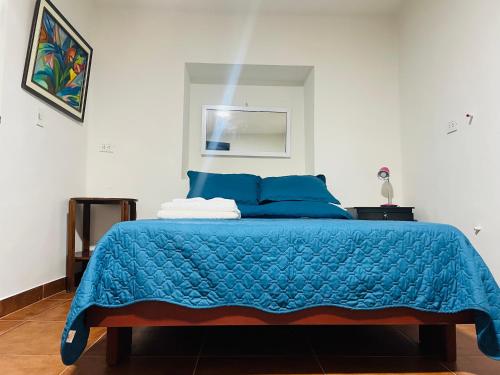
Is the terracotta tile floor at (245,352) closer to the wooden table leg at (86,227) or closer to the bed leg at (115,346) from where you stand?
the bed leg at (115,346)

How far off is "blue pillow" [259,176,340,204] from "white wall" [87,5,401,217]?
20.6 inches

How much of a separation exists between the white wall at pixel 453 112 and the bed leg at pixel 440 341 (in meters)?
0.88

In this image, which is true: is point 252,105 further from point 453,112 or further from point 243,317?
point 243,317

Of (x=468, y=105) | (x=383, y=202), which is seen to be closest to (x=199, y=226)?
(x=468, y=105)

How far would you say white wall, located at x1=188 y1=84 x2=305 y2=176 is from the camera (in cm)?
366

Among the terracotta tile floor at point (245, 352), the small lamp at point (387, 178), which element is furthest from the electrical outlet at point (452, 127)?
the terracotta tile floor at point (245, 352)

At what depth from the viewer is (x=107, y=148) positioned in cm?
334

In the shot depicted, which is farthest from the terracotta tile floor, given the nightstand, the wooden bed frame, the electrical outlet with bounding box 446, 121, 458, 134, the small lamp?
the small lamp

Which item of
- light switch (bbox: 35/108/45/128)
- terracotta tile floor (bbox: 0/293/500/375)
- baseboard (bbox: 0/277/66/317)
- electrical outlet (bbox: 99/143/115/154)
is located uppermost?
light switch (bbox: 35/108/45/128)

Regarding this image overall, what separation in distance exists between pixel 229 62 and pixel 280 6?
0.71 m

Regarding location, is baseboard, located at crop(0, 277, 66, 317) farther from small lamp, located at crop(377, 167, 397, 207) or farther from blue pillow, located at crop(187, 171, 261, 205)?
small lamp, located at crop(377, 167, 397, 207)

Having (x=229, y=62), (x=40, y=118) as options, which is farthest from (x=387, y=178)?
(x=40, y=118)

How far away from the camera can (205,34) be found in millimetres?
3498

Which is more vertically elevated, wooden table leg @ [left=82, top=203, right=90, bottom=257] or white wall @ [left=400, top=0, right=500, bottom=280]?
white wall @ [left=400, top=0, right=500, bottom=280]
